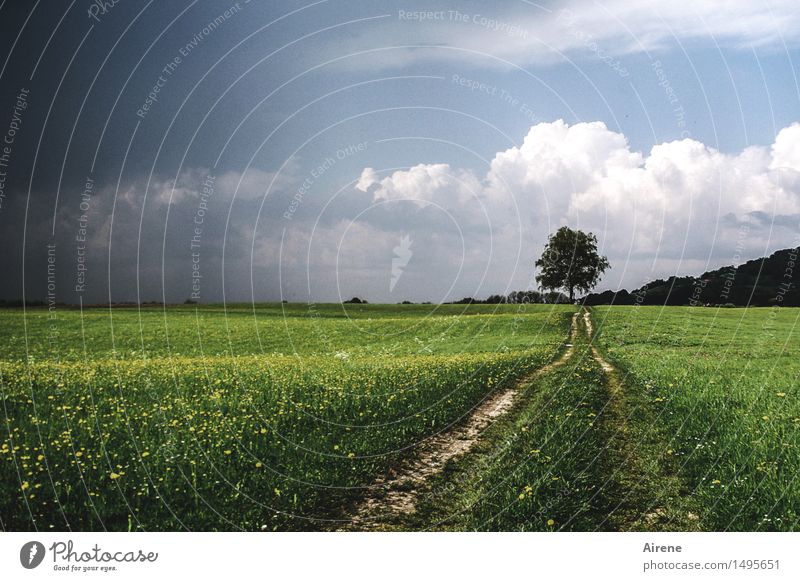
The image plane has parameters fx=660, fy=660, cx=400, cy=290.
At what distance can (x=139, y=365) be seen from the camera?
15547 mm

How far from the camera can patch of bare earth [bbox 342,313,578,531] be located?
814 centimetres

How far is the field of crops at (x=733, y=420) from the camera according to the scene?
802 cm

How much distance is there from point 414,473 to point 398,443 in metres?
0.86

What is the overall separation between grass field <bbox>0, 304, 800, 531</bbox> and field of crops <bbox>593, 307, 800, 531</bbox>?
0.03 meters

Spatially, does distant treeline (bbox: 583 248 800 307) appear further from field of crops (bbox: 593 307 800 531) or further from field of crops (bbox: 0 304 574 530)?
field of crops (bbox: 0 304 574 530)

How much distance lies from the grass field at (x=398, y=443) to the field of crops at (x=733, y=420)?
1.3 inches

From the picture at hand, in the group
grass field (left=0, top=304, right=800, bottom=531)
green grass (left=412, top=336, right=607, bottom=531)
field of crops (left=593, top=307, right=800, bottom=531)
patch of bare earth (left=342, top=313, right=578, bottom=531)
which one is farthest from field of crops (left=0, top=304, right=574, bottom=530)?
field of crops (left=593, top=307, right=800, bottom=531)

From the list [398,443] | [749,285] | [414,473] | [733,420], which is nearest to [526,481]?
[414,473]

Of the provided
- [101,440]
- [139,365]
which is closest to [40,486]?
[101,440]
